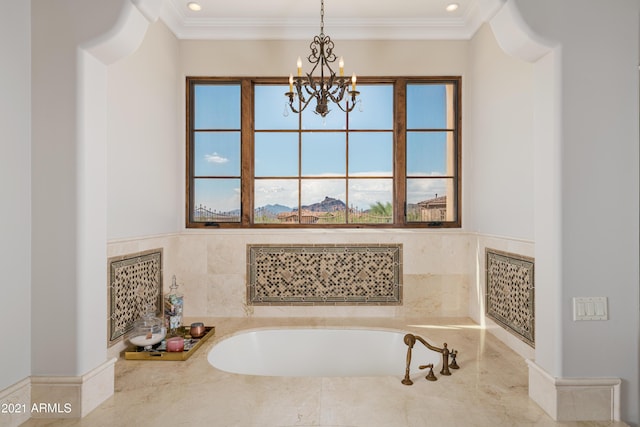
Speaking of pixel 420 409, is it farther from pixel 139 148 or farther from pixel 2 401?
pixel 139 148

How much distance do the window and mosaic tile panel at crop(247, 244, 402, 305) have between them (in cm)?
23

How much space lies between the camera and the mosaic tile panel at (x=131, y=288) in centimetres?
215

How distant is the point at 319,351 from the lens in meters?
2.73

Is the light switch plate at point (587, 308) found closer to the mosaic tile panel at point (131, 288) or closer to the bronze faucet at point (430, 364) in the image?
→ the bronze faucet at point (430, 364)

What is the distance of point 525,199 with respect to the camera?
2.20m

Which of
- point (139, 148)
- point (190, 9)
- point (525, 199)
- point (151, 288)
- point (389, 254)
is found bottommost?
point (151, 288)

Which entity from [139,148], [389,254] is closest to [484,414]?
[389,254]

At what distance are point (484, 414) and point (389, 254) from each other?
4.76 ft

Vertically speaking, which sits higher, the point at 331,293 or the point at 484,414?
the point at 331,293

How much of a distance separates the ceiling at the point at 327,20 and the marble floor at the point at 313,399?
2282 millimetres

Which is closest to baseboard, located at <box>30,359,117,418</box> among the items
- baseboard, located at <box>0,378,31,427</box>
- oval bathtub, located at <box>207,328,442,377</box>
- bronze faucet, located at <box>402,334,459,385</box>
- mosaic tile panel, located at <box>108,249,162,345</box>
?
baseboard, located at <box>0,378,31,427</box>

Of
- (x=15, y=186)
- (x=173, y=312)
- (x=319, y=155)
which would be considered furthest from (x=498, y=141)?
(x=15, y=186)

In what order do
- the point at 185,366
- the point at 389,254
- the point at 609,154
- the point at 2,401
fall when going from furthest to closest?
the point at 389,254 → the point at 185,366 → the point at 609,154 → the point at 2,401

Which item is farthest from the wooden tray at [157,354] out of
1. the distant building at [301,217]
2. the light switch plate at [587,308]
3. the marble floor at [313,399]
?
the light switch plate at [587,308]
